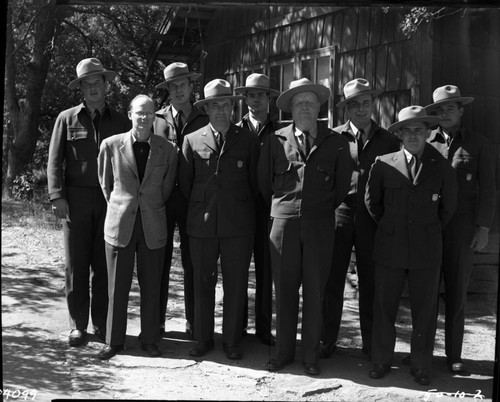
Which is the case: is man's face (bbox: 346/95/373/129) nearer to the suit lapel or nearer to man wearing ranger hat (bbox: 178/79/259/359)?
man wearing ranger hat (bbox: 178/79/259/359)

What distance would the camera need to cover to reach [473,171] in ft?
17.0

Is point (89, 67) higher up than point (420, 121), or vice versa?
point (89, 67)

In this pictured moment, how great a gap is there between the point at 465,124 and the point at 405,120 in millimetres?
474

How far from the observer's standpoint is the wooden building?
5.13 meters

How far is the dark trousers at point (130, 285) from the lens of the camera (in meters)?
5.32

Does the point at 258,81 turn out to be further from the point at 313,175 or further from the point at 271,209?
the point at 271,209

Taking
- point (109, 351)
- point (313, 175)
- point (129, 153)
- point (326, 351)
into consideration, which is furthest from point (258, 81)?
point (109, 351)

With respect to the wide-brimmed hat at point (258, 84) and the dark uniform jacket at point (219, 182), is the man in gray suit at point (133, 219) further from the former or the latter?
the wide-brimmed hat at point (258, 84)

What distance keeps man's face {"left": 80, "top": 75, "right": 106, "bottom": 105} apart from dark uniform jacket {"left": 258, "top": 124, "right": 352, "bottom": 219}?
135 centimetres

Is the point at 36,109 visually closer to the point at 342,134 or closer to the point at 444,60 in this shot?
the point at 342,134

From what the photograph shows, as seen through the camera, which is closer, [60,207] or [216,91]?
[216,91]

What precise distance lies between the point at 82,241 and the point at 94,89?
1132 millimetres

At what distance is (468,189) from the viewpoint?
5.20m

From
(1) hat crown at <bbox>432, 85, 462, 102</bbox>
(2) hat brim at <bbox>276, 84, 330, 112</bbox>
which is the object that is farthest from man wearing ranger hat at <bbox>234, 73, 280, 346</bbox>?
(1) hat crown at <bbox>432, 85, 462, 102</bbox>
